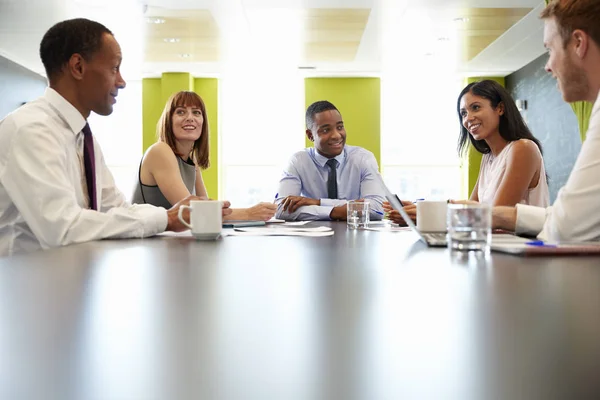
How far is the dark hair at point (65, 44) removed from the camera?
7.16ft

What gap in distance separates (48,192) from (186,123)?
1.81 meters

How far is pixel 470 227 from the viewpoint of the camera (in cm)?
118

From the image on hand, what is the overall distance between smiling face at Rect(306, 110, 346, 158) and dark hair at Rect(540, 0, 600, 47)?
2.13 metres

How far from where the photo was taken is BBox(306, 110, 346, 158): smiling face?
385 cm

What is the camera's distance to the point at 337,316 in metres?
0.54

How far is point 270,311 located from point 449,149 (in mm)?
9513

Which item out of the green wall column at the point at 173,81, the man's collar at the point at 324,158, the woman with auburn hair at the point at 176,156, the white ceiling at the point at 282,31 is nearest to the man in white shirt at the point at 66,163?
the woman with auburn hair at the point at 176,156

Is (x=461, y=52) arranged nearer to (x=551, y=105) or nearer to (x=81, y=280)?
(x=551, y=105)

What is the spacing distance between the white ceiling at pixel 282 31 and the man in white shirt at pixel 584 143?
3715 millimetres

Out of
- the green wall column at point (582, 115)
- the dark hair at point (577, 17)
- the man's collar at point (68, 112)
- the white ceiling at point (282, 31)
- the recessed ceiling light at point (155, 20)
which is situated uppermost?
the white ceiling at point (282, 31)

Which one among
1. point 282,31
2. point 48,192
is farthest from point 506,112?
point 282,31

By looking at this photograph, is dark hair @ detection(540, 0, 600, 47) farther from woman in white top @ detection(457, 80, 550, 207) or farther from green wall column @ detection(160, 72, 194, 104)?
green wall column @ detection(160, 72, 194, 104)

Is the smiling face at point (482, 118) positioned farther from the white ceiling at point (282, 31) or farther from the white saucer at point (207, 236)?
the white ceiling at point (282, 31)

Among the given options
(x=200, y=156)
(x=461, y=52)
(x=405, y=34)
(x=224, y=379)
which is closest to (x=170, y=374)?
(x=224, y=379)
